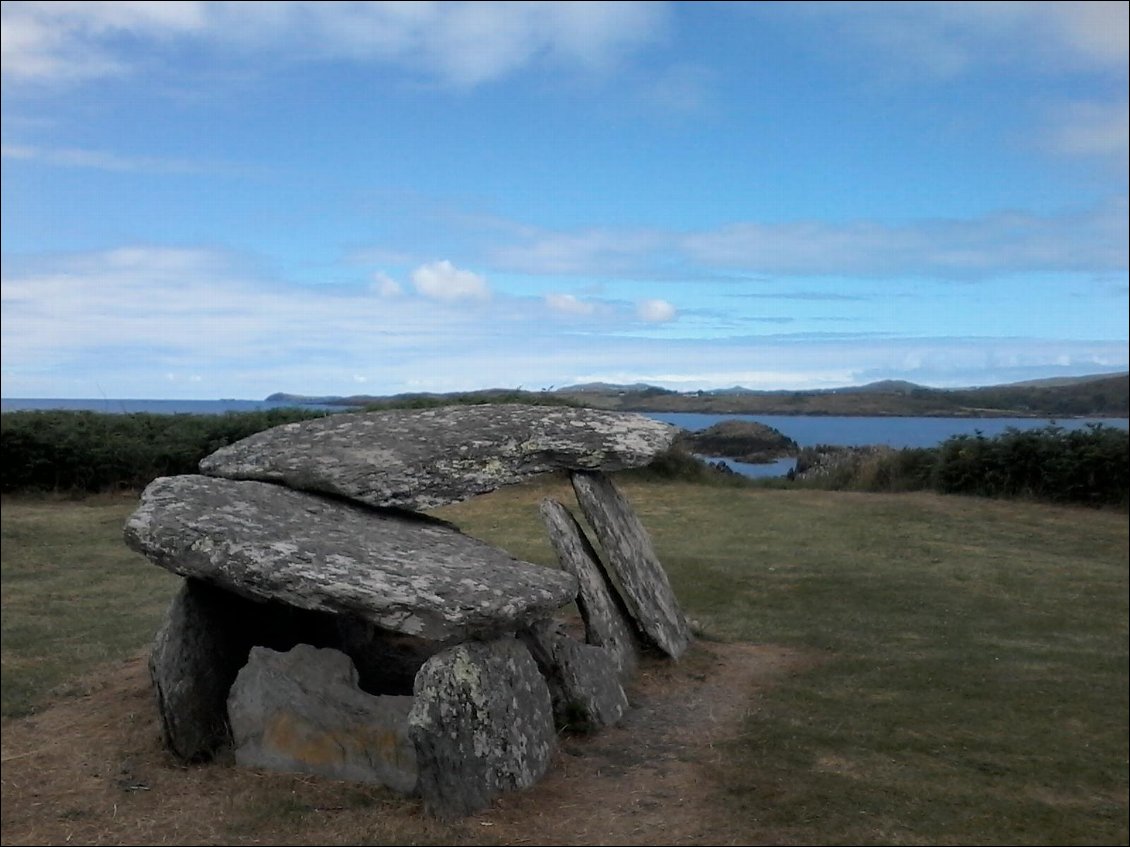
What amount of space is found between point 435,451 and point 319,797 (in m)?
2.80

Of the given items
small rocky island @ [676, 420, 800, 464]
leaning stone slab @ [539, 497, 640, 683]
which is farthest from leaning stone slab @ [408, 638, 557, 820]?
small rocky island @ [676, 420, 800, 464]

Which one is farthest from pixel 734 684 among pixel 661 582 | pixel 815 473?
pixel 815 473

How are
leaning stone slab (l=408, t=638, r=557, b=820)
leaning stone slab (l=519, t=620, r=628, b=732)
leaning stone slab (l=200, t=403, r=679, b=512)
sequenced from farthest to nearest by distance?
leaning stone slab (l=200, t=403, r=679, b=512), leaning stone slab (l=519, t=620, r=628, b=732), leaning stone slab (l=408, t=638, r=557, b=820)

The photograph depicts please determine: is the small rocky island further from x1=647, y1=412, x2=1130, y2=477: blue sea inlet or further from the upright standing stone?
the upright standing stone

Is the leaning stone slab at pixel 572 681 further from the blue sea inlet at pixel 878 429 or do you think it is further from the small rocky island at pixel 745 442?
the small rocky island at pixel 745 442

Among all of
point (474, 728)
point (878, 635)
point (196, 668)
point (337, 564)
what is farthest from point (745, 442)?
point (474, 728)

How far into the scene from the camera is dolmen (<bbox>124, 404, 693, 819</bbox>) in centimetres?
544

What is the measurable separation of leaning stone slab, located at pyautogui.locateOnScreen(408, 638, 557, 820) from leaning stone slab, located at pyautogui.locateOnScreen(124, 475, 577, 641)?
0.18 m

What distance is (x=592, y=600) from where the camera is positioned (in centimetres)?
741

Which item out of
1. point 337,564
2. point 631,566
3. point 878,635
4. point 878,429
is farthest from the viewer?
point 878,429

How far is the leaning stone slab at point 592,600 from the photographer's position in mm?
7371

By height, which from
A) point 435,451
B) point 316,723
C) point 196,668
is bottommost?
point 316,723

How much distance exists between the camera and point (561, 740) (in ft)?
20.5

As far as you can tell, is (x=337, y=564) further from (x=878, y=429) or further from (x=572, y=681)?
(x=878, y=429)
